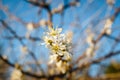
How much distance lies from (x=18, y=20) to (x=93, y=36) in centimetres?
98

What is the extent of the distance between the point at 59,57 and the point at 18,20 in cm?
232

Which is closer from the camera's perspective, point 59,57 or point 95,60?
point 59,57

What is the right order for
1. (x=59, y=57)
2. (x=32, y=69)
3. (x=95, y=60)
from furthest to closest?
(x=32, y=69) < (x=95, y=60) < (x=59, y=57)

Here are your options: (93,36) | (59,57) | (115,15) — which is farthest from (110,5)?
(59,57)

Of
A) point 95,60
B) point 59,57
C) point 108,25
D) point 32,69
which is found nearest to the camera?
point 59,57

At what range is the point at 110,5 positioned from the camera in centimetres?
353

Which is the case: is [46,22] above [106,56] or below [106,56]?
above

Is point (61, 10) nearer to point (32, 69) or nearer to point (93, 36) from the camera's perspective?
point (93, 36)

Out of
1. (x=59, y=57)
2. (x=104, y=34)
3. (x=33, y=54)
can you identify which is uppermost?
(x=104, y=34)

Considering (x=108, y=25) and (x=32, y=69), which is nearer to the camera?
(x=108, y=25)

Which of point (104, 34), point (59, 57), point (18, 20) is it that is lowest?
point (59, 57)

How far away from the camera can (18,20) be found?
359 cm

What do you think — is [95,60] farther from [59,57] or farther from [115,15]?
[59,57]

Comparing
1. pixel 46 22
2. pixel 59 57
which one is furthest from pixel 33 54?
pixel 59 57
